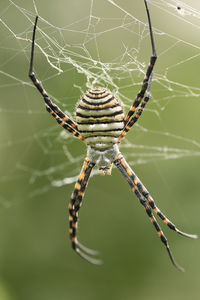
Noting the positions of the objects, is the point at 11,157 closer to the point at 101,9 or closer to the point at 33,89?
the point at 33,89

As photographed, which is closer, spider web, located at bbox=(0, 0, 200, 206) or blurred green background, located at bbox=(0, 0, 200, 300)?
spider web, located at bbox=(0, 0, 200, 206)

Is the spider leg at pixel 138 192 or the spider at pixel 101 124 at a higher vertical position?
the spider at pixel 101 124

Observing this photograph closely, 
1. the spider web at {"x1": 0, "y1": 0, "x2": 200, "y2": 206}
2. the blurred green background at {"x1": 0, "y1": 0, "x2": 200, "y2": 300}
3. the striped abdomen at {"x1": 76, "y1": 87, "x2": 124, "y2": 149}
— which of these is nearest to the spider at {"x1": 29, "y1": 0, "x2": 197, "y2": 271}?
the striped abdomen at {"x1": 76, "y1": 87, "x2": 124, "y2": 149}

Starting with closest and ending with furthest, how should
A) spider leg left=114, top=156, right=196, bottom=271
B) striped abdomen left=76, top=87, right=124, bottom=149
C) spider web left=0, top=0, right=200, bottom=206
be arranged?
striped abdomen left=76, top=87, right=124, bottom=149 < spider leg left=114, top=156, right=196, bottom=271 < spider web left=0, top=0, right=200, bottom=206

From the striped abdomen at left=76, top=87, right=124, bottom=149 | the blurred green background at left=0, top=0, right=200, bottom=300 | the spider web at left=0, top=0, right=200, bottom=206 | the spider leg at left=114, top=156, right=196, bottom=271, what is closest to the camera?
the striped abdomen at left=76, top=87, right=124, bottom=149

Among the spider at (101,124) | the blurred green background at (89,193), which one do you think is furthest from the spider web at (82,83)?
the spider at (101,124)

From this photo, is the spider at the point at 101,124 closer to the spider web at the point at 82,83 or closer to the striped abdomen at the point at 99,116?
the striped abdomen at the point at 99,116

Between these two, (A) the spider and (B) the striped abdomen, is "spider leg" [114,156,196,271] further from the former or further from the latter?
(B) the striped abdomen

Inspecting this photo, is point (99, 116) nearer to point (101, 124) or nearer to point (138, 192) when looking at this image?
point (101, 124)
